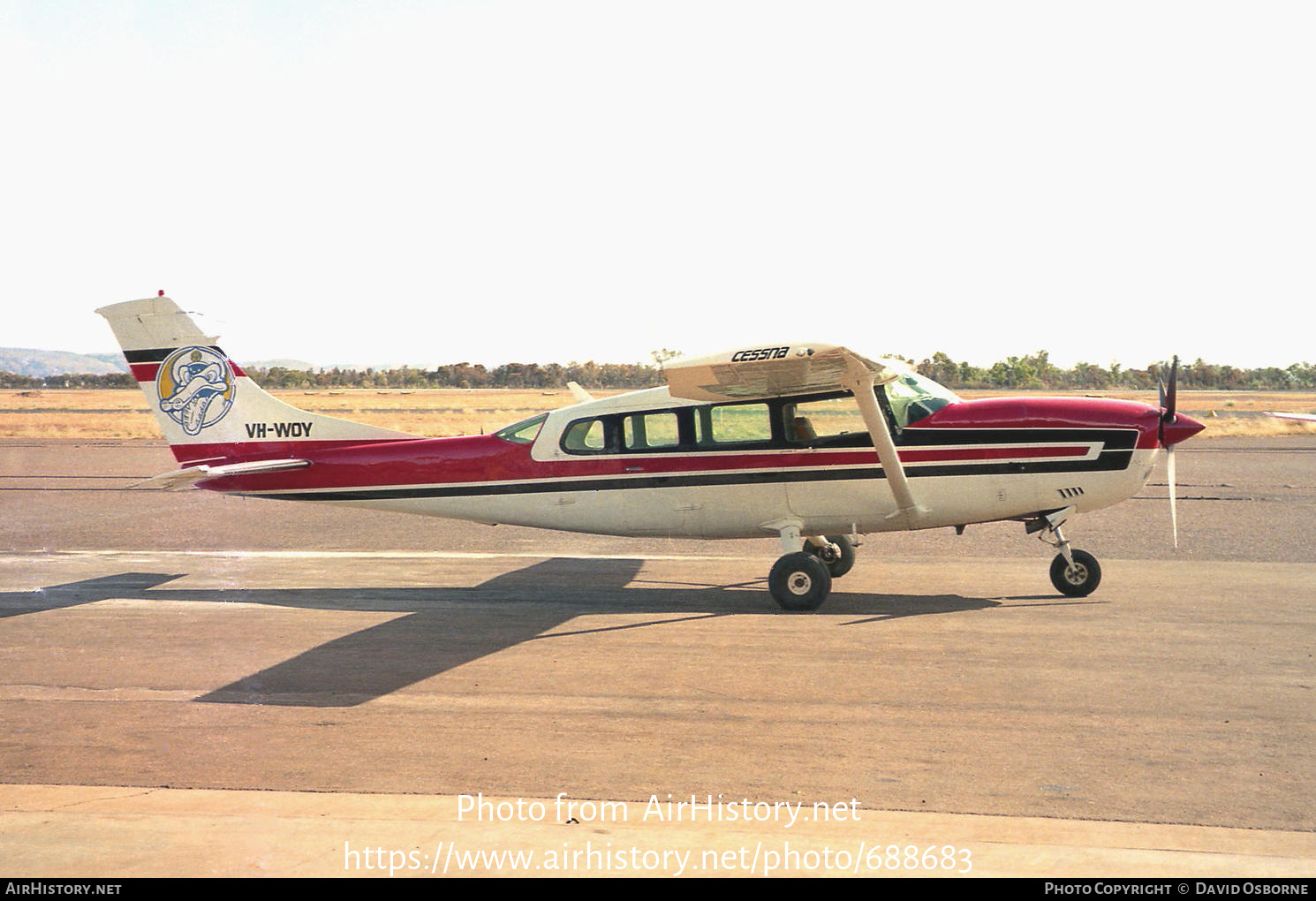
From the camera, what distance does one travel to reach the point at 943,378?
94.5 m

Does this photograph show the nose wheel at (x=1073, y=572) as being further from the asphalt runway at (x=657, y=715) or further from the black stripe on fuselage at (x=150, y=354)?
the black stripe on fuselage at (x=150, y=354)

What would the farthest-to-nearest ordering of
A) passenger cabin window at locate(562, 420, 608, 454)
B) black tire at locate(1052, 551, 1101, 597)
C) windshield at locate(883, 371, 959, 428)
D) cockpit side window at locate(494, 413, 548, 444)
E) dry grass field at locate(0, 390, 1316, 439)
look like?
dry grass field at locate(0, 390, 1316, 439) → cockpit side window at locate(494, 413, 548, 444) → passenger cabin window at locate(562, 420, 608, 454) → windshield at locate(883, 371, 959, 428) → black tire at locate(1052, 551, 1101, 597)

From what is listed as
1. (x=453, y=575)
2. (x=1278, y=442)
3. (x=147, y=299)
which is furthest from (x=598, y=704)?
(x=1278, y=442)

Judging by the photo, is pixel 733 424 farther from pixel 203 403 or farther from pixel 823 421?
pixel 203 403

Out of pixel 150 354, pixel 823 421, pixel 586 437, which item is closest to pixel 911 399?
pixel 823 421

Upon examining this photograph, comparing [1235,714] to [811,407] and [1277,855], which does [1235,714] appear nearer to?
[1277,855]

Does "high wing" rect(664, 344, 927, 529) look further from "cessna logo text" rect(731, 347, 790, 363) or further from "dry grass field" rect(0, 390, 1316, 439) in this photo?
"dry grass field" rect(0, 390, 1316, 439)

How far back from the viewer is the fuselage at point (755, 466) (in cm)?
1055

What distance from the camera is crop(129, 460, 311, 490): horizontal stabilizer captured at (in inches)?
451

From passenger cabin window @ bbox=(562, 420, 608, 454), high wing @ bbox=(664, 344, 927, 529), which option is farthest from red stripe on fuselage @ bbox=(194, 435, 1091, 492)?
high wing @ bbox=(664, 344, 927, 529)

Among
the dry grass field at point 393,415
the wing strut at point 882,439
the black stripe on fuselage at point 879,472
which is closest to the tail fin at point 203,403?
the black stripe on fuselage at point 879,472

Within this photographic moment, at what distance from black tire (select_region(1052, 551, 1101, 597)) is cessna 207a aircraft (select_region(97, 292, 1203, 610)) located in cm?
2

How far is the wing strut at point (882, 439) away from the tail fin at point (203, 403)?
545 centimetres

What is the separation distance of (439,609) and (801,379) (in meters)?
4.38
